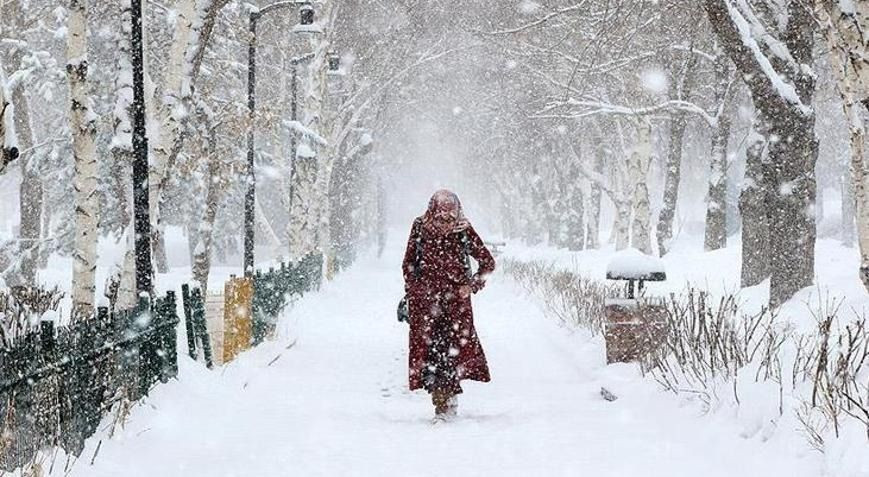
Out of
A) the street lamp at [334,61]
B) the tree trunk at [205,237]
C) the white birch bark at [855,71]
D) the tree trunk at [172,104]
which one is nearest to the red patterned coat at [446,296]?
the white birch bark at [855,71]

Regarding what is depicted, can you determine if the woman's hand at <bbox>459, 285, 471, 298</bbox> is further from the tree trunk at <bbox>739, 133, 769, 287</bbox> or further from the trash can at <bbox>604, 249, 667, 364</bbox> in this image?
the tree trunk at <bbox>739, 133, 769, 287</bbox>

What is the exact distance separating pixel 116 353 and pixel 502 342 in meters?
7.66

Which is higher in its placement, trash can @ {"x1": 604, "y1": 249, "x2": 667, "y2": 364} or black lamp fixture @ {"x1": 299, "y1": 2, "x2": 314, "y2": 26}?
black lamp fixture @ {"x1": 299, "y1": 2, "x2": 314, "y2": 26}

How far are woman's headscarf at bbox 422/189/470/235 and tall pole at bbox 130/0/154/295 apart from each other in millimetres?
3551

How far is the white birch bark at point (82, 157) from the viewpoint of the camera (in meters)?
9.88

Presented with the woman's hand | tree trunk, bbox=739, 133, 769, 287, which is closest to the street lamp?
tree trunk, bbox=739, 133, 769, 287

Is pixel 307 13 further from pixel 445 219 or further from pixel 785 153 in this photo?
pixel 445 219

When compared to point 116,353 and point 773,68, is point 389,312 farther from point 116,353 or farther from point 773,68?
point 116,353

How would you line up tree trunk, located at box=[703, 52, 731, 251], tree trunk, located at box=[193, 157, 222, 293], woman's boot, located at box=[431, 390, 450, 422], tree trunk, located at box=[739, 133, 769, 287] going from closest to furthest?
woman's boot, located at box=[431, 390, 450, 422]
tree trunk, located at box=[739, 133, 769, 287]
tree trunk, located at box=[193, 157, 222, 293]
tree trunk, located at box=[703, 52, 731, 251]

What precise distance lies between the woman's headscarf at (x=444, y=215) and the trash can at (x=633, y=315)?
2.27m

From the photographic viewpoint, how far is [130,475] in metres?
5.09

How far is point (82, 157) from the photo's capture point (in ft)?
32.7

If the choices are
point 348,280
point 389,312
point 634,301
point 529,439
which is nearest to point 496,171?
point 348,280

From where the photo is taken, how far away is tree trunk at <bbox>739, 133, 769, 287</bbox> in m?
13.1
